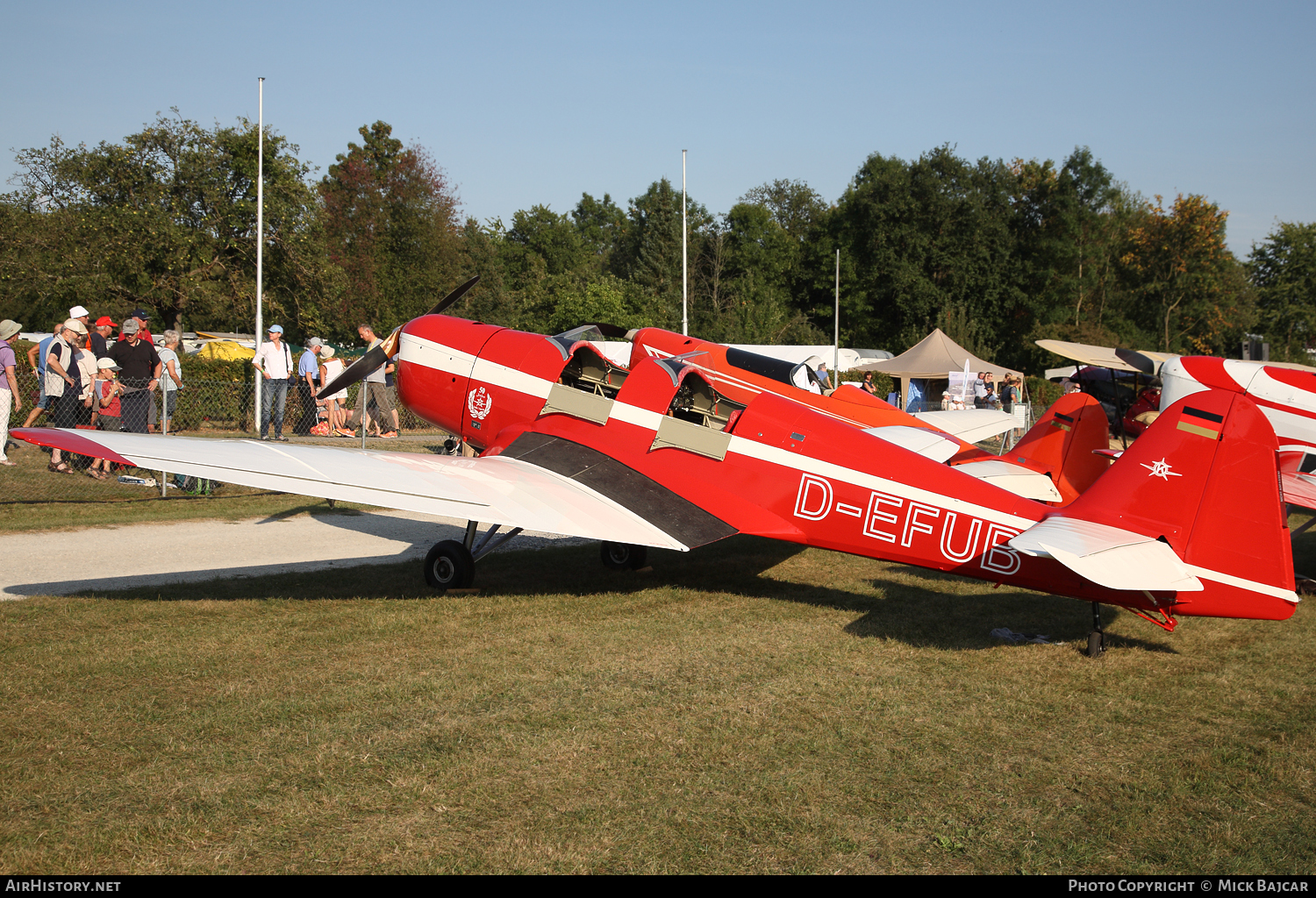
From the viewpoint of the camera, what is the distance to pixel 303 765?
3703 mm

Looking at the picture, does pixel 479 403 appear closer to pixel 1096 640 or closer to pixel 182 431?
pixel 1096 640

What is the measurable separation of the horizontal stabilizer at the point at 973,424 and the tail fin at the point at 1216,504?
5744mm

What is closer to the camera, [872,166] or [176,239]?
[176,239]

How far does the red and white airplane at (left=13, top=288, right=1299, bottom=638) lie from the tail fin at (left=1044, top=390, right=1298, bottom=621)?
0.03 ft

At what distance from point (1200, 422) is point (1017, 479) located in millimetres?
2135

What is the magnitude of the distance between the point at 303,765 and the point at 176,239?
26177 millimetres

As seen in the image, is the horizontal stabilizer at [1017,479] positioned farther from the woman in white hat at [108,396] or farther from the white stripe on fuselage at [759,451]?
the woman in white hat at [108,396]

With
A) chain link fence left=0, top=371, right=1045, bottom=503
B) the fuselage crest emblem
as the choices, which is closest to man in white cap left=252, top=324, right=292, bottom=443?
chain link fence left=0, top=371, right=1045, bottom=503

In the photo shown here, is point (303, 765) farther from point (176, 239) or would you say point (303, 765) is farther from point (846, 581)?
point (176, 239)

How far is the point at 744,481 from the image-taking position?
22.2 ft

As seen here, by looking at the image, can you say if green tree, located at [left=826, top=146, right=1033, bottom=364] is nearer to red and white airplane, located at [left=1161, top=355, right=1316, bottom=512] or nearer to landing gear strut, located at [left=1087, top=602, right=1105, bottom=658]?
red and white airplane, located at [left=1161, top=355, right=1316, bottom=512]

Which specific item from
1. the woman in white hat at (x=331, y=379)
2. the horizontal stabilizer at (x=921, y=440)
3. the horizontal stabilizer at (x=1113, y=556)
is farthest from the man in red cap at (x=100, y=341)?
the horizontal stabilizer at (x=1113, y=556)

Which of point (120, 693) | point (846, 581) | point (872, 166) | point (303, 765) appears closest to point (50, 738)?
Answer: point (120, 693)

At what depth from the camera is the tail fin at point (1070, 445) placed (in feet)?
25.4
